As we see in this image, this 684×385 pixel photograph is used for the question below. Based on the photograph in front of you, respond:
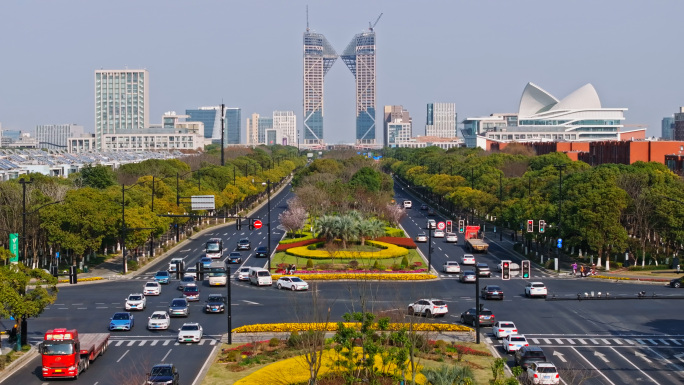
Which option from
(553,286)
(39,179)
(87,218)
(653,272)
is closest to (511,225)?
(653,272)

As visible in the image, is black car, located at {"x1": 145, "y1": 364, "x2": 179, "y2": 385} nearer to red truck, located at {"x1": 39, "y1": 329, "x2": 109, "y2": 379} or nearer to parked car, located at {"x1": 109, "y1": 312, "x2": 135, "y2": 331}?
red truck, located at {"x1": 39, "y1": 329, "x2": 109, "y2": 379}

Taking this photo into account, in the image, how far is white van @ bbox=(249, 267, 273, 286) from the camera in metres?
65.9

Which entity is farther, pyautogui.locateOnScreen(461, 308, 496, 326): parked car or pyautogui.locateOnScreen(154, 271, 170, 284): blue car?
pyautogui.locateOnScreen(154, 271, 170, 284): blue car

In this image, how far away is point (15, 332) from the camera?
45.6 meters

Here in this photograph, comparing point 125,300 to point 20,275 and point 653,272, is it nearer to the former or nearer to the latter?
point 20,275

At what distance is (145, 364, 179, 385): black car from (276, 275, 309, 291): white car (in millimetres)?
27433

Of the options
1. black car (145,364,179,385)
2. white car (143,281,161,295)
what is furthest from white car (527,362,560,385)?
white car (143,281,161,295)

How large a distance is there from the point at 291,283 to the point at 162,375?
93.6 ft

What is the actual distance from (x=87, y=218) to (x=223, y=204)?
4191cm

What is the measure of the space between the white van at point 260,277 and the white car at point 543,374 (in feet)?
106

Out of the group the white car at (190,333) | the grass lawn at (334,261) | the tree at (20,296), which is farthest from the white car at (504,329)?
the grass lawn at (334,261)

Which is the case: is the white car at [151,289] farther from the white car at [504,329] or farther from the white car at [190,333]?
the white car at [504,329]

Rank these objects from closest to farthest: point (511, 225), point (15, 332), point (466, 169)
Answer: point (15, 332), point (511, 225), point (466, 169)

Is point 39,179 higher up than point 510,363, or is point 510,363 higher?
point 39,179
